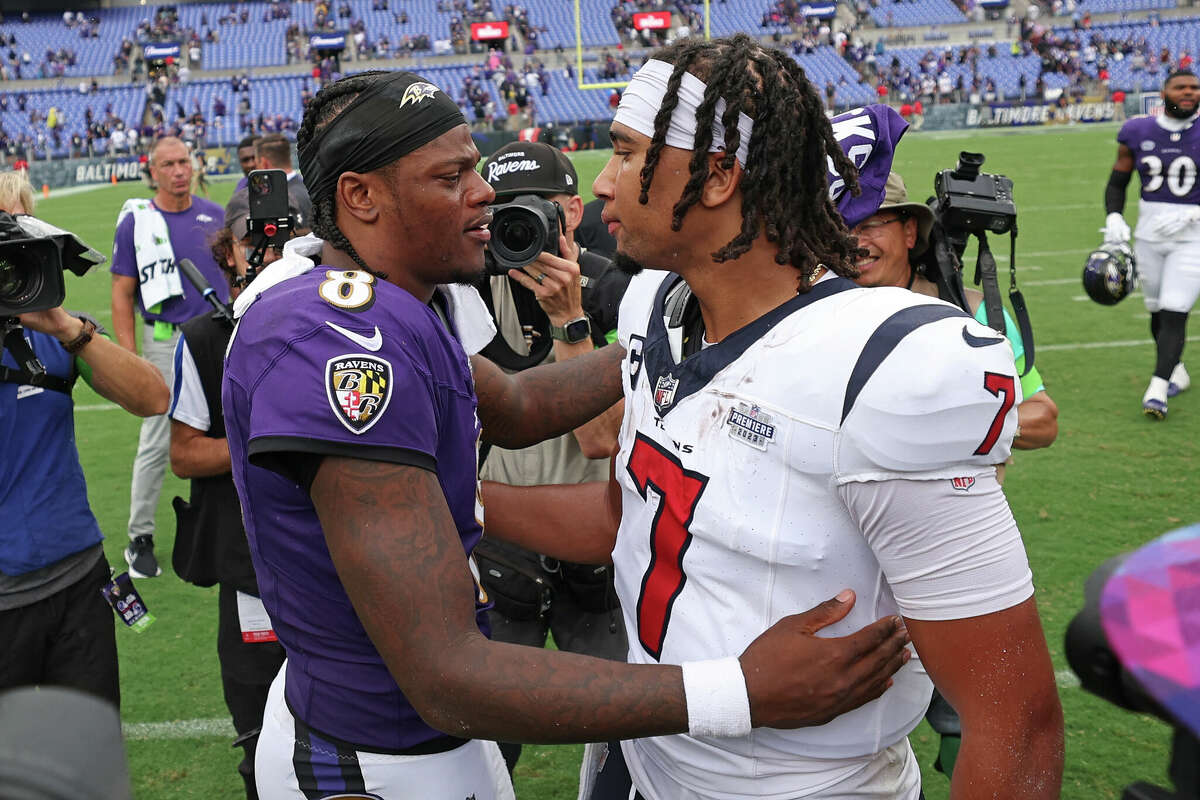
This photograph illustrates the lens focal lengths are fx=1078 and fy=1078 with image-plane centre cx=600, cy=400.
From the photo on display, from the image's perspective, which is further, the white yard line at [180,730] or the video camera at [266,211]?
the white yard line at [180,730]

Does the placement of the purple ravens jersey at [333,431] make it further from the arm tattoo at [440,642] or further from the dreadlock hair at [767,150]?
the dreadlock hair at [767,150]

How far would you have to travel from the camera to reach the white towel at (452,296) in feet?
6.23

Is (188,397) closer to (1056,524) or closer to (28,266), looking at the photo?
(28,266)

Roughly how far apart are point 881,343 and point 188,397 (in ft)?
8.24

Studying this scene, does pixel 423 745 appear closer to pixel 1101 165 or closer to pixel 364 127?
pixel 364 127

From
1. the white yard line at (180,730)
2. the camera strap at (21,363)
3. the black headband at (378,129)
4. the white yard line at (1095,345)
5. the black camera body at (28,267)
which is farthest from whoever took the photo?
the white yard line at (1095,345)

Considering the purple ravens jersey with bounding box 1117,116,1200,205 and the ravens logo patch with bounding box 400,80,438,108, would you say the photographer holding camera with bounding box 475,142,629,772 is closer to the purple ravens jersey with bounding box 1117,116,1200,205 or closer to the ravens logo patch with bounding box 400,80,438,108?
the ravens logo patch with bounding box 400,80,438,108

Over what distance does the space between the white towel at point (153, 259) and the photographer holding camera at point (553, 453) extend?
3.40 m

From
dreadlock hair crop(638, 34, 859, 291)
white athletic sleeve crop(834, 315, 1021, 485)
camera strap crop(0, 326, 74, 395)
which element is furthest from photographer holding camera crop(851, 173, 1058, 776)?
camera strap crop(0, 326, 74, 395)

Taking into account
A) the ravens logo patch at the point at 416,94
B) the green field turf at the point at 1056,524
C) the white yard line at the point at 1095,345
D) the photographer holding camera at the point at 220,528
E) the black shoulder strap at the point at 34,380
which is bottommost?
the white yard line at the point at 1095,345

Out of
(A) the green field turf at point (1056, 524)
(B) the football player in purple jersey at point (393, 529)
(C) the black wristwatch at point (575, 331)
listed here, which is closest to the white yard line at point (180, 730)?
(A) the green field turf at point (1056, 524)


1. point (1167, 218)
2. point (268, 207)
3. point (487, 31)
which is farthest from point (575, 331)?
point (487, 31)

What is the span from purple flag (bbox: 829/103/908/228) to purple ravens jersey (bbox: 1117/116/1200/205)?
550 cm

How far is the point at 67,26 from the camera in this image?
139ft
